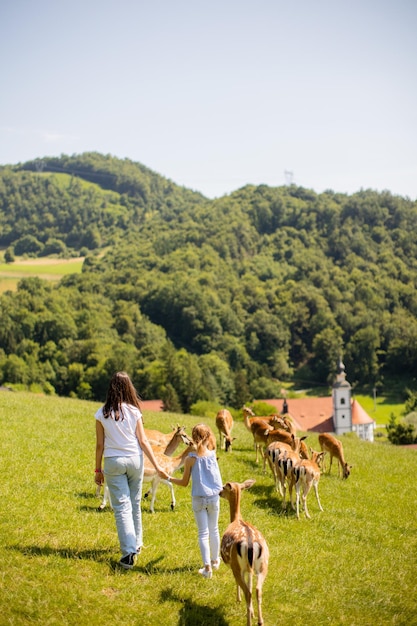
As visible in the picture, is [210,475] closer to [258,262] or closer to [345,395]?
[345,395]

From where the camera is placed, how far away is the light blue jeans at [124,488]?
9.03m

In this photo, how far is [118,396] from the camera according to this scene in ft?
30.4

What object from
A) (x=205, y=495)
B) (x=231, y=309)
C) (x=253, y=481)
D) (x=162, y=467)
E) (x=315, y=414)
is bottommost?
(x=315, y=414)

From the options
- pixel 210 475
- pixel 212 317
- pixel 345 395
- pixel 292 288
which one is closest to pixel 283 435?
pixel 210 475

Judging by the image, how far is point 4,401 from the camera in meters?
24.2

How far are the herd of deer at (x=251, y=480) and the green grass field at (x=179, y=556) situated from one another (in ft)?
1.95

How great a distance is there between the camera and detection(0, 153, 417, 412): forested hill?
96.4 meters

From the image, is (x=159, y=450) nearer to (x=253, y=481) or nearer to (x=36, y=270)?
(x=253, y=481)

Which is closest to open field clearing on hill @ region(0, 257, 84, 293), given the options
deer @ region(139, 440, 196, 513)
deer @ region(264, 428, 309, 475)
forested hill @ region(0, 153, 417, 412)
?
forested hill @ region(0, 153, 417, 412)

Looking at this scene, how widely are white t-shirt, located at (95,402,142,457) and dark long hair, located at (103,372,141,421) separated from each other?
6cm

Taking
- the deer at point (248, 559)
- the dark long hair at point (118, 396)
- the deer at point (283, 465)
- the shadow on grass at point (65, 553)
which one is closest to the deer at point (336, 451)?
the deer at point (283, 465)

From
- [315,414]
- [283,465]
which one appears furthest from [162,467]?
[315,414]

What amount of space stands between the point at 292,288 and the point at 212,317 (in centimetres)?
3097

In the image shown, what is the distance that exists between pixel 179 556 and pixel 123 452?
2442 millimetres
